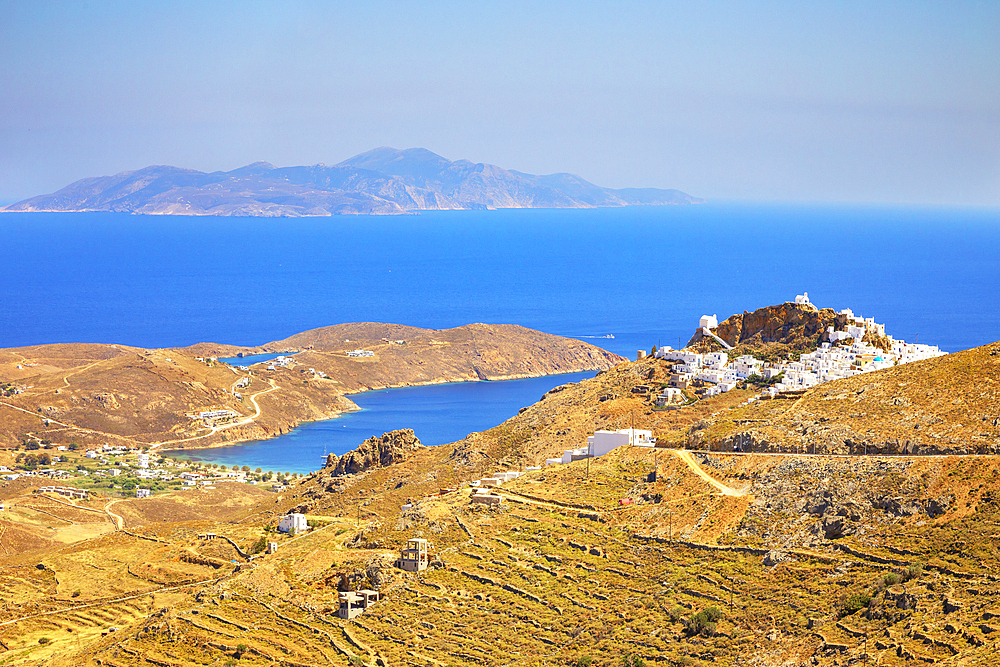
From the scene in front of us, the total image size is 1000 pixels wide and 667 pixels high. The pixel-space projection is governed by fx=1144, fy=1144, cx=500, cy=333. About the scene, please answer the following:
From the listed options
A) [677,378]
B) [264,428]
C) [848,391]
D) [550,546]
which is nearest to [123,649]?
[550,546]

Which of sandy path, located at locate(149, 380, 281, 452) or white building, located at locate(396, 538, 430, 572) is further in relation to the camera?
sandy path, located at locate(149, 380, 281, 452)

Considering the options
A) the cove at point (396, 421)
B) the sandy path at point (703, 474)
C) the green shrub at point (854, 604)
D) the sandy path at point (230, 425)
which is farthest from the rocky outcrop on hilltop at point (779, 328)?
the sandy path at point (230, 425)

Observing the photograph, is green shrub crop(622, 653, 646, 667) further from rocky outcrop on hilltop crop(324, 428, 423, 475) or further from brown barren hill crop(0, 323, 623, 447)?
brown barren hill crop(0, 323, 623, 447)

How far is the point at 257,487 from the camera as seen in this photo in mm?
93125

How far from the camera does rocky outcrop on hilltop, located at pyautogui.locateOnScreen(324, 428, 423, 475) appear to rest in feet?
249

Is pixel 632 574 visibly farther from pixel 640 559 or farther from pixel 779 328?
pixel 779 328

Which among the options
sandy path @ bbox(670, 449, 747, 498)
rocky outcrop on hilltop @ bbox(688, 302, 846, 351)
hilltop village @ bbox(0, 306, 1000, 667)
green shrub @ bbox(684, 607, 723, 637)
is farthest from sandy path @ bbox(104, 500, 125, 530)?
green shrub @ bbox(684, 607, 723, 637)

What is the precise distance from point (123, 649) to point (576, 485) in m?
19.9

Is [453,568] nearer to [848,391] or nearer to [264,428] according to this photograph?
[848,391]

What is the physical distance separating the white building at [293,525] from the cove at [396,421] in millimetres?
45562

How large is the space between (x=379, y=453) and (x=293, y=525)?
19.9 metres

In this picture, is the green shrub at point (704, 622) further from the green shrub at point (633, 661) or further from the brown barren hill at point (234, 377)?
the brown barren hill at point (234, 377)

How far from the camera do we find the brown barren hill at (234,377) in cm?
11906

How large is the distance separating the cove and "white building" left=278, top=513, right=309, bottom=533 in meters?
45.6
